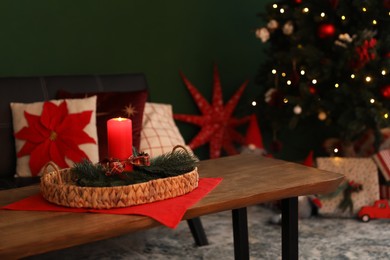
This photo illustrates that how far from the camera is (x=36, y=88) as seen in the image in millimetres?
2609

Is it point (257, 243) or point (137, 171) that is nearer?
point (137, 171)

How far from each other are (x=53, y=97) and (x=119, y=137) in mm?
1283

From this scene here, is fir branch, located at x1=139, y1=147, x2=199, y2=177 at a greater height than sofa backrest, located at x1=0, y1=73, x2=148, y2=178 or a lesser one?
lesser

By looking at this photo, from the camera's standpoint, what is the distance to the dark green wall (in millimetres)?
2975

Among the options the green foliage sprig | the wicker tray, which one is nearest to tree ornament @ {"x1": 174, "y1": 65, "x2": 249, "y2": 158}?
the green foliage sprig

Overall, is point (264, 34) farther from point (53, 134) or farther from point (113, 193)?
point (113, 193)

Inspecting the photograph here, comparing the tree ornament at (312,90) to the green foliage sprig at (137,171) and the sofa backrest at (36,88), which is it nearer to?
the sofa backrest at (36,88)

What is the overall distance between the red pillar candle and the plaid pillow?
1042mm

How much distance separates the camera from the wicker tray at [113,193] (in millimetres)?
1429

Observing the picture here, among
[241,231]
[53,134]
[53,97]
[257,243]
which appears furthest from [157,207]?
[53,97]

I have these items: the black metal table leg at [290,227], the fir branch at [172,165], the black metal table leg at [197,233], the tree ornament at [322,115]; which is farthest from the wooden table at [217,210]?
the tree ornament at [322,115]

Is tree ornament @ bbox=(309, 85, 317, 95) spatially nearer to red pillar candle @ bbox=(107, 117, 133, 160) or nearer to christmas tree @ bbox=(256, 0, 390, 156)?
christmas tree @ bbox=(256, 0, 390, 156)

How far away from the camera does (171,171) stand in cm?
158

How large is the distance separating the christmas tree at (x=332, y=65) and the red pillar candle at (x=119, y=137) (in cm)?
171
